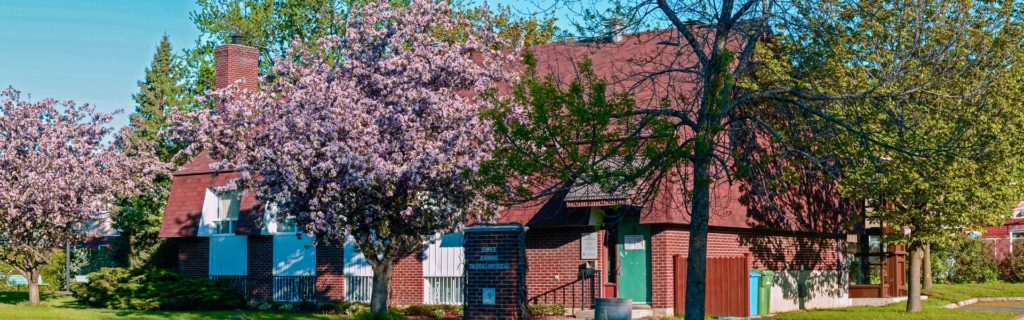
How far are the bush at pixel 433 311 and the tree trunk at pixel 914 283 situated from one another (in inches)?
428

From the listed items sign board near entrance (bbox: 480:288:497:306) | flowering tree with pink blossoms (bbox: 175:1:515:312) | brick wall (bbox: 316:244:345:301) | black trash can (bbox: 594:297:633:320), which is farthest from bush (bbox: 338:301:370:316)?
black trash can (bbox: 594:297:633:320)

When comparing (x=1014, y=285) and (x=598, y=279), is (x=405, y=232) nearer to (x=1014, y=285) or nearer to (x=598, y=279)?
(x=598, y=279)

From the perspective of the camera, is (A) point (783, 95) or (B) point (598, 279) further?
(B) point (598, 279)

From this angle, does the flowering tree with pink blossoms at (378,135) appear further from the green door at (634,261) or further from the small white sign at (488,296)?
the green door at (634,261)

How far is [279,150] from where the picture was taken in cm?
2350

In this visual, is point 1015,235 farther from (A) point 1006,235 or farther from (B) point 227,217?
(B) point 227,217

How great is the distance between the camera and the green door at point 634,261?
26.5 metres

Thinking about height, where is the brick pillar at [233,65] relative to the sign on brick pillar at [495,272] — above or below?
above

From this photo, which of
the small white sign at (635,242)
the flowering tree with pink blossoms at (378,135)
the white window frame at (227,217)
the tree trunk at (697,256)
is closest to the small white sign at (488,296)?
the flowering tree with pink blossoms at (378,135)

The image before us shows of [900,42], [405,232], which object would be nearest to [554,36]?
[405,232]

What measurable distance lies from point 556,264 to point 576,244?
67 centimetres

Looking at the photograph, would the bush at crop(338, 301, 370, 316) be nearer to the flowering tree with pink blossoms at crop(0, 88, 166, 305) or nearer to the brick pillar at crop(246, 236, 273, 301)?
the brick pillar at crop(246, 236, 273, 301)

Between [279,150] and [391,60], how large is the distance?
2.80 metres

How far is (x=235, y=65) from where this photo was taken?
36156 millimetres
